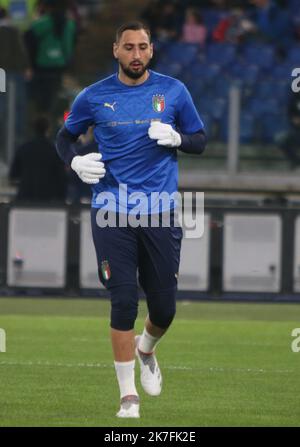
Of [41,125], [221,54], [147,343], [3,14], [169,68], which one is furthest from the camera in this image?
[3,14]

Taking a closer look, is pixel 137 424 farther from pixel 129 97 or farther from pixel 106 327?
pixel 106 327

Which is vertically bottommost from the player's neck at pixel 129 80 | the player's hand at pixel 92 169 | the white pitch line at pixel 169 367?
the white pitch line at pixel 169 367

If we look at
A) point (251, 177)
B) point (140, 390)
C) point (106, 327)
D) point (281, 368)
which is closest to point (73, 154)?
point (140, 390)

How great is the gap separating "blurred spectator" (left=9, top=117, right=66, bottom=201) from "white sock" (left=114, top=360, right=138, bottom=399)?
11233mm

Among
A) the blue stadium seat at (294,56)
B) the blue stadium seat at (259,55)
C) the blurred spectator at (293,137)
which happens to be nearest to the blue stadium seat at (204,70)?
the blue stadium seat at (259,55)

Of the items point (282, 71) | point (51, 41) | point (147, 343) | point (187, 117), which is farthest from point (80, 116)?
point (282, 71)

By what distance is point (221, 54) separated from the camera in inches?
969

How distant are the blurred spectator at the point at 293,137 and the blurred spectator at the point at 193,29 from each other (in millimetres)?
4061

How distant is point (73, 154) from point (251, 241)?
924 centimetres

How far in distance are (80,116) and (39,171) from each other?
10602 mm

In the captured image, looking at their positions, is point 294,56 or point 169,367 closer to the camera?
point 169,367

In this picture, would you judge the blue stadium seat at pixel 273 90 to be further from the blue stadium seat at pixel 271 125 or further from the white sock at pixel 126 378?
the white sock at pixel 126 378

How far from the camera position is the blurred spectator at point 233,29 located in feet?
82.7

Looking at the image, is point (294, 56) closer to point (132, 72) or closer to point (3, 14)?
point (3, 14)
